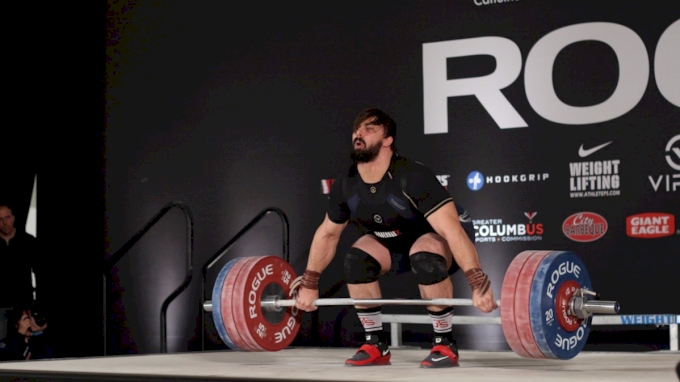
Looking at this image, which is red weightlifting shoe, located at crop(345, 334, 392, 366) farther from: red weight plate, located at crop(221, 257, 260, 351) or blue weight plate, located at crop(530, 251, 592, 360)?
blue weight plate, located at crop(530, 251, 592, 360)

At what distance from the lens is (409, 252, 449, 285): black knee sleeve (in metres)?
3.88

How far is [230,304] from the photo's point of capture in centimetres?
438

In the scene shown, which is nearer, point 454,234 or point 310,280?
point 454,234

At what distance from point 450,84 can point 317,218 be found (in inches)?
54.0

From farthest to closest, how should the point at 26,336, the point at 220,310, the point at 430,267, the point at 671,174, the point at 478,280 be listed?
the point at 26,336 < the point at 671,174 < the point at 220,310 < the point at 430,267 < the point at 478,280

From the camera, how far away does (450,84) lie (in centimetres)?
640

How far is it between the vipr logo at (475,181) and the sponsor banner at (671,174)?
1.12 metres

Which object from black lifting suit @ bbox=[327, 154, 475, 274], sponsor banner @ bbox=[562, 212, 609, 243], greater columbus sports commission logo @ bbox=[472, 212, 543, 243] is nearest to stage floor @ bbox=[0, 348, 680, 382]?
black lifting suit @ bbox=[327, 154, 475, 274]

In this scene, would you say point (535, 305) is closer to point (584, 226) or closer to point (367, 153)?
point (367, 153)

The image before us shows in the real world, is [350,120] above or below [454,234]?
above

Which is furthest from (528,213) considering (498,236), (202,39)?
(202,39)

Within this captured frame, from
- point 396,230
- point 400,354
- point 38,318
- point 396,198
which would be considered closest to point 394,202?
point 396,198

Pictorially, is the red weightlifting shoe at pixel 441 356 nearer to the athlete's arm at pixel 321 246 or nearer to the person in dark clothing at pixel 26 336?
the athlete's arm at pixel 321 246

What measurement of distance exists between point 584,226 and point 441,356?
237cm
